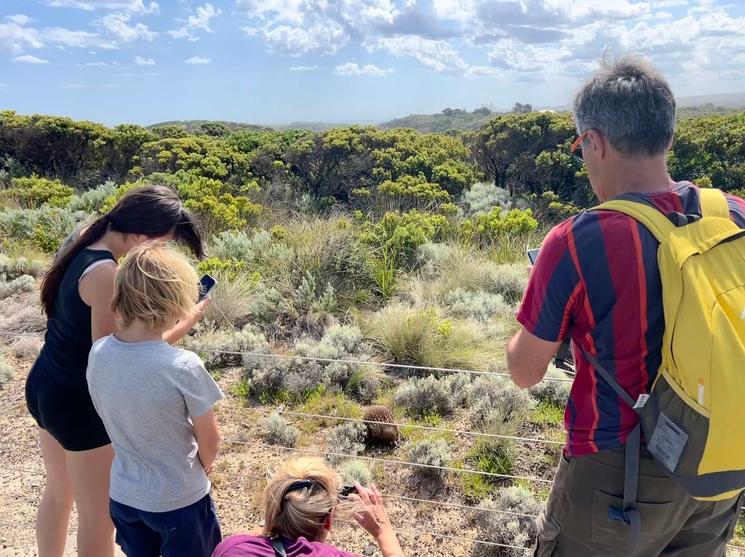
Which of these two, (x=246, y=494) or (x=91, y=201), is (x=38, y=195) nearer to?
(x=91, y=201)

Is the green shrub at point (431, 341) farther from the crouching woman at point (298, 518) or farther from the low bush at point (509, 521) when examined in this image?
the crouching woman at point (298, 518)

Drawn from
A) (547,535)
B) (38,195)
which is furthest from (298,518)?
(38,195)

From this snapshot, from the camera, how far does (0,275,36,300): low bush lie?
6555 mm

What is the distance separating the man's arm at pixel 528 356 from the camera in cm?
162

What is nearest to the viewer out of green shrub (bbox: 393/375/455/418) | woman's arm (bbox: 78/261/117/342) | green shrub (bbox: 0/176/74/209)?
woman's arm (bbox: 78/261/117/342)

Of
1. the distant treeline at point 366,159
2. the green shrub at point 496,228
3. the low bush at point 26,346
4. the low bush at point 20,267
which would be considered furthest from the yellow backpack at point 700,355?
the distant treeline at point 366,159

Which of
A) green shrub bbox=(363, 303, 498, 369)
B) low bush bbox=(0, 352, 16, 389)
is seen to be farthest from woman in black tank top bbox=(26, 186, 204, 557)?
low bush bbox=(0, 352, 16, 389)

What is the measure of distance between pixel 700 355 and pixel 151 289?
1560mm

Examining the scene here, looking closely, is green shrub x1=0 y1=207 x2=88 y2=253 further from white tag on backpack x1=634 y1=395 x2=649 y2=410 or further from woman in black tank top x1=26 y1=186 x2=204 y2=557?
white tag on backpack x1=634 y1=395 x2=649 y2=410

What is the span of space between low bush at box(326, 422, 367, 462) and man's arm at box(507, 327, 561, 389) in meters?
2.32

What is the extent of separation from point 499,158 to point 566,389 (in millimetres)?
8536

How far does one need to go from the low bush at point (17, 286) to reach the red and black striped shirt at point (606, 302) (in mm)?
6575

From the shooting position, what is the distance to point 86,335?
2246mm

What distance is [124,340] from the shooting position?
6.45ft
